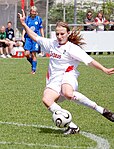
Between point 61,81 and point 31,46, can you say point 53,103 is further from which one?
point 31,46

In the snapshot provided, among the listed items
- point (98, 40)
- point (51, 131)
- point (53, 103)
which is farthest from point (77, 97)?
point (98, 40)

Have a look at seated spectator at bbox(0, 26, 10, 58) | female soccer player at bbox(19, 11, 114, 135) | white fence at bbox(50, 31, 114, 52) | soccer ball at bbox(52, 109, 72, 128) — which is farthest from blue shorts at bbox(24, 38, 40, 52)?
white fence at bbox(50, 31, 114, 52)

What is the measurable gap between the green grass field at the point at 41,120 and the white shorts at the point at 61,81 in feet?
1.90

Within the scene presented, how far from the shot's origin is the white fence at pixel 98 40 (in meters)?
30.8

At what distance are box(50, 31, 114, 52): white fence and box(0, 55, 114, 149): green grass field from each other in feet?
47.5

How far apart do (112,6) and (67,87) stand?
3734 cm

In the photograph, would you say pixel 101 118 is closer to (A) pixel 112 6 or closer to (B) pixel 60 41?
(B) pixel 60 41

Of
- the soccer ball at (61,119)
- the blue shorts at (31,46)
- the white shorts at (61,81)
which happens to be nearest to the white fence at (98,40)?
the blue shorts at (31,46)

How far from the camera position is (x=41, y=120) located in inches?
377

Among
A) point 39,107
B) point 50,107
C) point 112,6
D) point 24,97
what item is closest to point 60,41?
point 50,107

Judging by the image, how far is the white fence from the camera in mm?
30750

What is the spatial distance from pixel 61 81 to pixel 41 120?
102 cm

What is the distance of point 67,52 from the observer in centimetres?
878

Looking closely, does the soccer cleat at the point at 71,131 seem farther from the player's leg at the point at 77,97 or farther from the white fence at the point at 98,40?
the white fence at the point at 98,40
